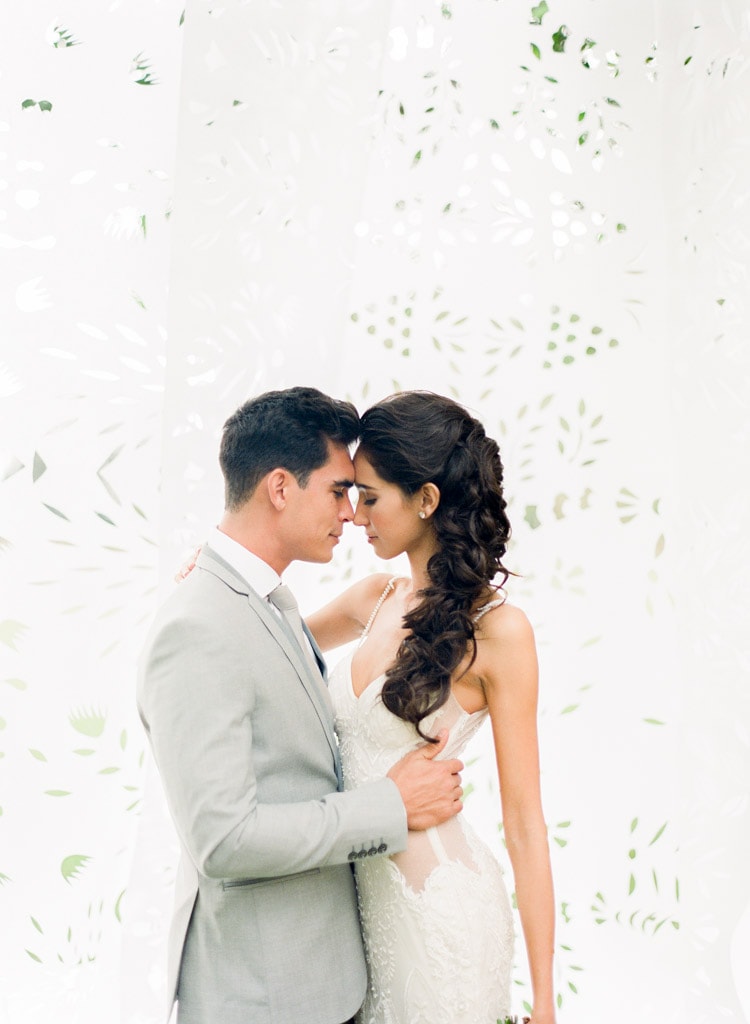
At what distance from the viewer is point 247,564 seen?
198cm

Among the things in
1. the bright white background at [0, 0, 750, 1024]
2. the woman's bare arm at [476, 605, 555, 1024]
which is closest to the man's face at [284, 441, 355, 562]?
the woman's bare arm at [476, 605, 555, 1024]

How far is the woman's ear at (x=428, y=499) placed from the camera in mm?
2178

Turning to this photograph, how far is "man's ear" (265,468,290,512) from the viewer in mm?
2021

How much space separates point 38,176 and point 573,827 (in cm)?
237

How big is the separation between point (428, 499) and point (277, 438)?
0.37 meters

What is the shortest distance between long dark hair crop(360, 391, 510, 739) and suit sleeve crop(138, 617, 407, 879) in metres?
0.37

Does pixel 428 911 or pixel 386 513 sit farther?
pixel 386 513

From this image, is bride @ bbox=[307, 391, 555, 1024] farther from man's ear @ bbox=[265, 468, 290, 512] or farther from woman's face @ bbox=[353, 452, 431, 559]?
man's ear @ bbox=[265, 468, 290, 512]

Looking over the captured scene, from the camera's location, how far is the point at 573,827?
2955 millimetres

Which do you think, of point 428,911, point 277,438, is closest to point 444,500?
point 277,438

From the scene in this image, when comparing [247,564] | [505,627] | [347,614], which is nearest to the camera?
[247,564]

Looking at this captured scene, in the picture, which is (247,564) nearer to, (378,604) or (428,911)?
(378,604)

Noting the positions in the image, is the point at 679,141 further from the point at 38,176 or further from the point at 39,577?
the point at 39,577

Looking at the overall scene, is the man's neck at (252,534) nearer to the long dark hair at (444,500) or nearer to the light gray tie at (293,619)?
the light gray tie at (293,619)
